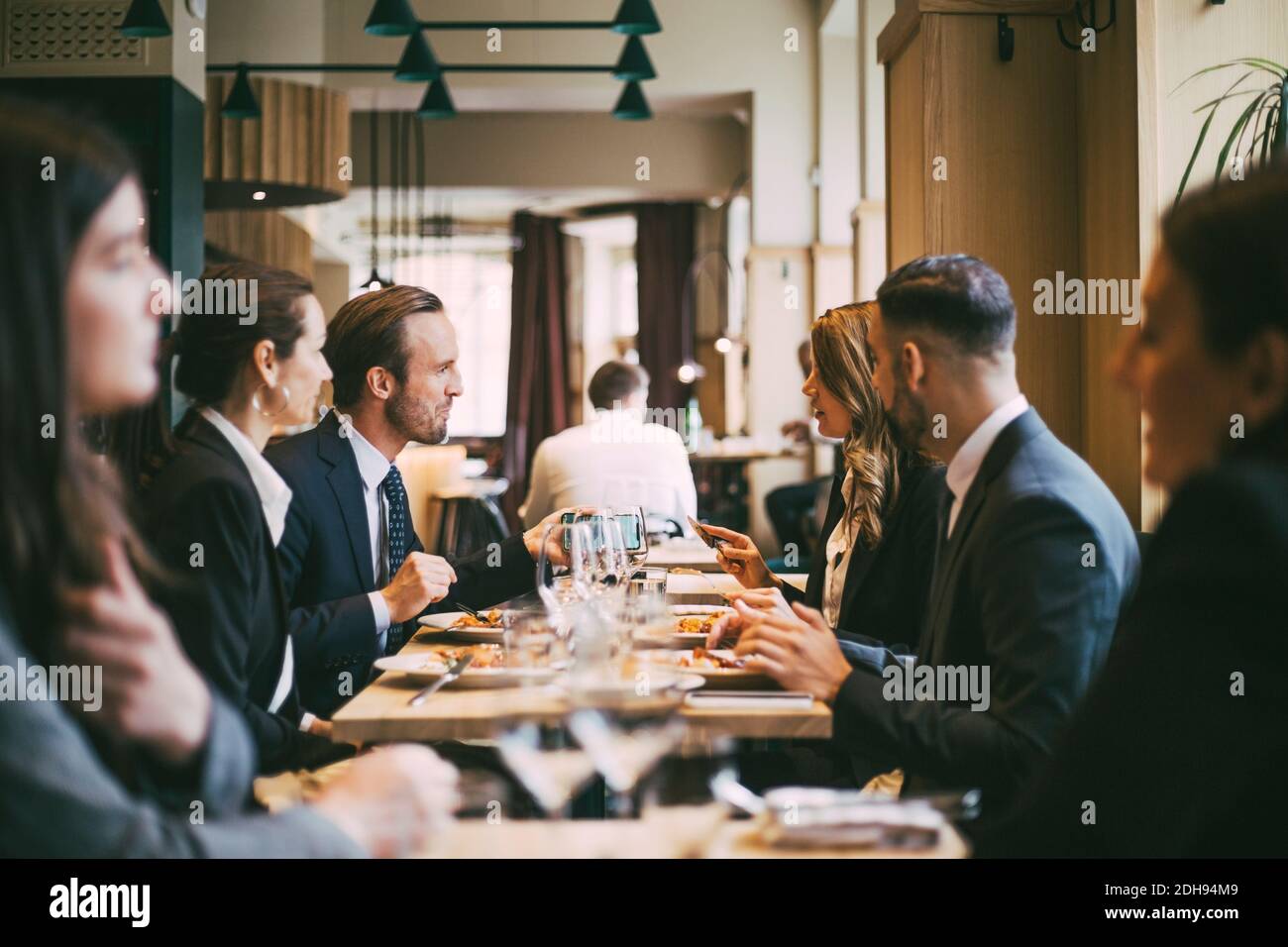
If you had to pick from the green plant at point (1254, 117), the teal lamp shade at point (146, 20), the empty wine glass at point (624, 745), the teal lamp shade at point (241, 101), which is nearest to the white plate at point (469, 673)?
the empty wine glass at point (624, 745)

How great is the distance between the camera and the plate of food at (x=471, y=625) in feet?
7.81

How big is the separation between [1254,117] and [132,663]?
3299mm

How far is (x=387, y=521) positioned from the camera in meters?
2.88

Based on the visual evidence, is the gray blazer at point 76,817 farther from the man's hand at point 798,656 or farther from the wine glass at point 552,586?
the wine glass at point 552,586

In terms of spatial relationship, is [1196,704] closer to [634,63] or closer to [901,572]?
[901,572]

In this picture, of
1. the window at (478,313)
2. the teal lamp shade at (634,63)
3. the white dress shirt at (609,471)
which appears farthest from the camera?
the window at (478,313)

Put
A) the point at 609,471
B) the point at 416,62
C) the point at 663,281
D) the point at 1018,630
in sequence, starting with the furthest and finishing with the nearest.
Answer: the point at 663,281 < the point at 416,62 < the point at 609,471 < the point at 1018,630

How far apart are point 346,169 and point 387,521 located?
19.5 ft

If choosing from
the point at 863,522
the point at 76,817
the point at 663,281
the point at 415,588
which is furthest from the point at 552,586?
the point at 663,281

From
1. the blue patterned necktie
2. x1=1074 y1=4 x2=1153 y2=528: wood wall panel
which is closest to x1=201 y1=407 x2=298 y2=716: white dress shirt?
the blue patterned necktie

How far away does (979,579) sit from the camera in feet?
5.81

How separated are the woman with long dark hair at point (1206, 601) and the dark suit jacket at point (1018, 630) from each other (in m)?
0.46

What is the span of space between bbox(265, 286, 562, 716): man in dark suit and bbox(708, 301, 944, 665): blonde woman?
25.2 inches

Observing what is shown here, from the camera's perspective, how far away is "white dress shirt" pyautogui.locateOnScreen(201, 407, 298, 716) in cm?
207
